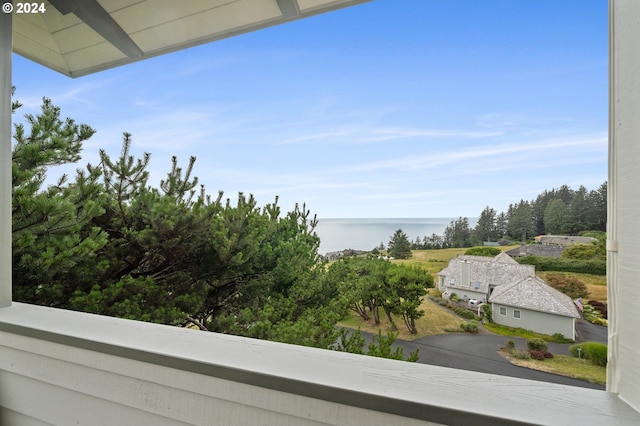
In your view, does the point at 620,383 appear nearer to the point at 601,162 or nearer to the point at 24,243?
the point at 601,162

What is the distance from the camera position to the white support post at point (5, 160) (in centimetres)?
103

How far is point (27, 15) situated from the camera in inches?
48.6

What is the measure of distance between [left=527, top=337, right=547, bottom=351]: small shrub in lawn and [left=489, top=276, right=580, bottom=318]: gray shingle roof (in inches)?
3.5

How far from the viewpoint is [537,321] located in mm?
927

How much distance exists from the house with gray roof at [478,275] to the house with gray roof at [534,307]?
0.06 ft

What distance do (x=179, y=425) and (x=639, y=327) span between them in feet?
2.83

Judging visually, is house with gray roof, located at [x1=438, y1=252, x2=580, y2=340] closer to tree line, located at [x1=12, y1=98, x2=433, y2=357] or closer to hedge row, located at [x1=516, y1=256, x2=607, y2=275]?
hedge row, located at [x1=516, y1=256, x2=607, y2=275]

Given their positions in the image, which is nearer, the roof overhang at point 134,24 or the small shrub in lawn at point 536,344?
the small shrub in lawn at point 536,344

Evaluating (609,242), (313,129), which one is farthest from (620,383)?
(313,129)

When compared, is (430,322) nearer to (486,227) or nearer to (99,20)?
(486,227)

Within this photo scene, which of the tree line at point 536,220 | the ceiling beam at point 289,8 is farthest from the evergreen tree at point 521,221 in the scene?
the ceiling beam at point 289,8

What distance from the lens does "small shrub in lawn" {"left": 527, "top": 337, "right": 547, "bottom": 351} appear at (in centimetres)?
91

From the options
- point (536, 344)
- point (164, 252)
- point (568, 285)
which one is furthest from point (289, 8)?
point (164, 252)

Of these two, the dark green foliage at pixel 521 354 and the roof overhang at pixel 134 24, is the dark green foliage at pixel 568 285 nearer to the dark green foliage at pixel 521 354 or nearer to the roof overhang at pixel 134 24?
the dark green foliage at pixel 521 354
